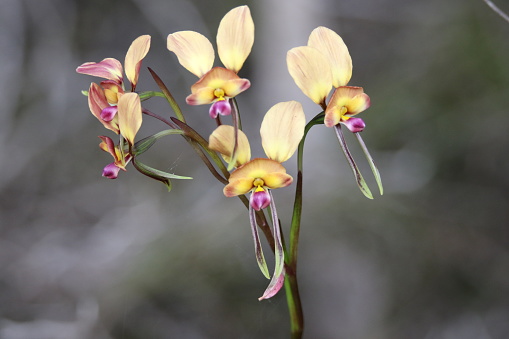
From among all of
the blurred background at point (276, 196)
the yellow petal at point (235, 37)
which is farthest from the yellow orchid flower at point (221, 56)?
the blurred background at point (276, 196)

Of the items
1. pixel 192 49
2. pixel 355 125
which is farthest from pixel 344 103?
pixel 192 49

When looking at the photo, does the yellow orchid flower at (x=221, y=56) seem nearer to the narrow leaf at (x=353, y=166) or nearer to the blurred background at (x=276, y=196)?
the narrow leaf at (x=353, y=166)

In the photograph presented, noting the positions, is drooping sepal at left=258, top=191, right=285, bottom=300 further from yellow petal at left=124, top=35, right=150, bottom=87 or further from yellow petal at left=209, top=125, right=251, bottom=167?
yellow petal at left=124, top=35, right=150, bottom=87

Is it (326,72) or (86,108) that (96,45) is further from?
(326,72)

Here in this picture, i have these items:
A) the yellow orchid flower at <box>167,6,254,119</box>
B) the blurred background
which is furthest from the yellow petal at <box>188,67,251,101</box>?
the blurred background

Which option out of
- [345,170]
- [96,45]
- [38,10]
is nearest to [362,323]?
[345,170]

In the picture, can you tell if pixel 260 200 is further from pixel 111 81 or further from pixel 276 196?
pixel 276 196
